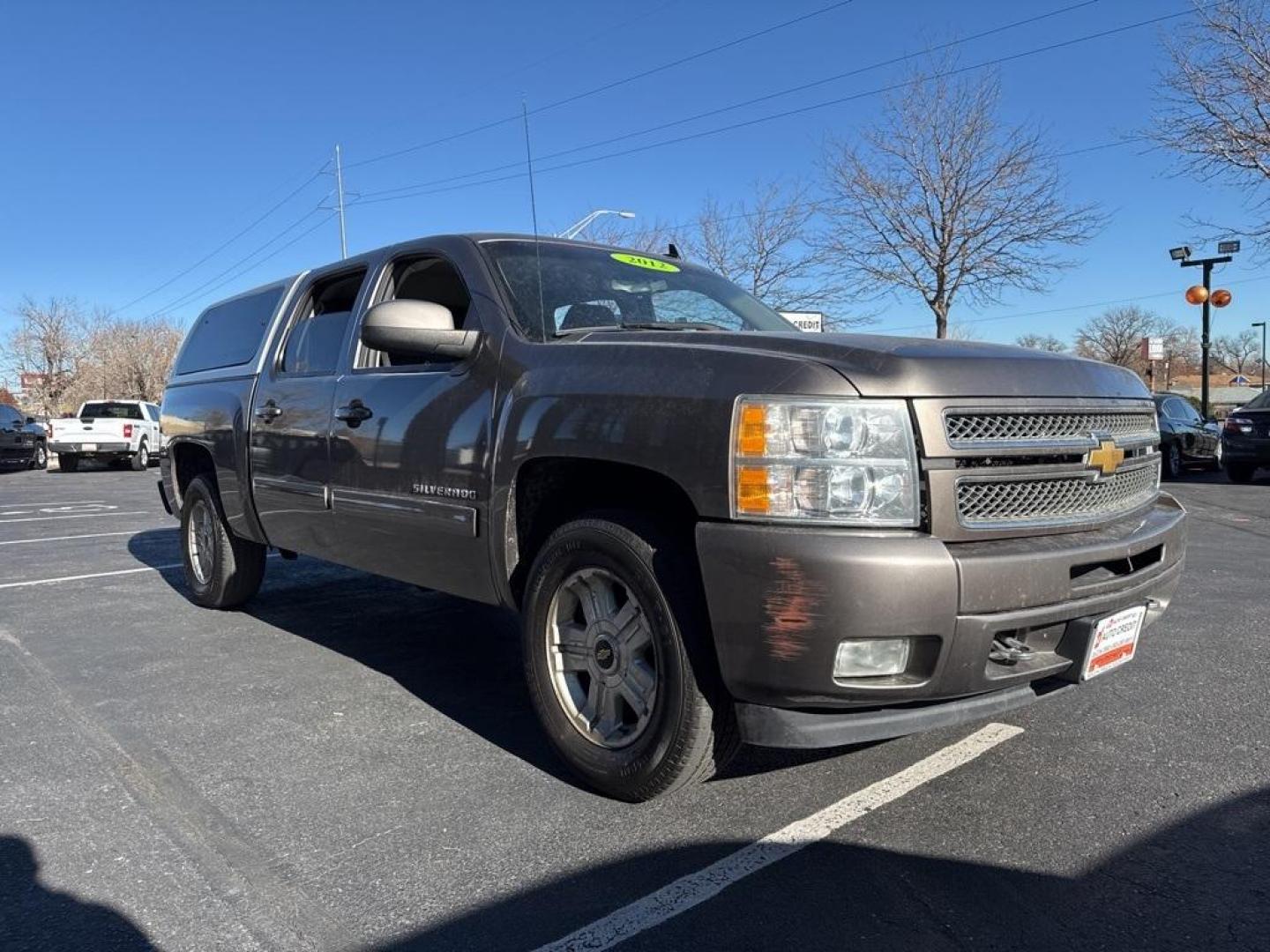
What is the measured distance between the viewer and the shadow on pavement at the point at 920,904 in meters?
2.27

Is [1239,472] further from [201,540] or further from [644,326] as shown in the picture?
[201,540]

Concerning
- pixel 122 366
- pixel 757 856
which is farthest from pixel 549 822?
pixel 122 366

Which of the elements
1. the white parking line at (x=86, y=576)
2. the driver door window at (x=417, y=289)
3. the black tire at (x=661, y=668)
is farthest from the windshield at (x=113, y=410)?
the black tire at (x=661, y=668)

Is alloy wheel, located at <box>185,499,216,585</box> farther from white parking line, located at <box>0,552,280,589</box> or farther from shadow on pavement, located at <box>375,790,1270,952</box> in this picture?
shadow on pavement, located at <box>375,790,1270,952</box>

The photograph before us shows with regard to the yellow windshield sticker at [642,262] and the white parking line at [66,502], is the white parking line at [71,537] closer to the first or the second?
the white parking line at [66,502]

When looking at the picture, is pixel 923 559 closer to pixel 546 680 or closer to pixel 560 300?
pixel 546 680

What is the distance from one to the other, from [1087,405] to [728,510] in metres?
1.30

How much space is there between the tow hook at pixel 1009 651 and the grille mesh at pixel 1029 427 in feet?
1.89

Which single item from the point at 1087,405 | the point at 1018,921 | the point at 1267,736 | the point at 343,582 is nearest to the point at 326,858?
the point at 1018,921

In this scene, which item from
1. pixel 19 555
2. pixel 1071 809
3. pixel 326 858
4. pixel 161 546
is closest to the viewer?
pixel 326 858

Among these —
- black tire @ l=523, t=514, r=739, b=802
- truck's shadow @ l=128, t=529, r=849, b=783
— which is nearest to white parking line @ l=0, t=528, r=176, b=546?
truck's shadow @ l=128, t=529, r=849, b=783

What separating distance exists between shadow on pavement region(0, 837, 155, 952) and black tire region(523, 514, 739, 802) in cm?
133

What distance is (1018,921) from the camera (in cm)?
233

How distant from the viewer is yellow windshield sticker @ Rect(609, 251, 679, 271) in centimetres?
437
